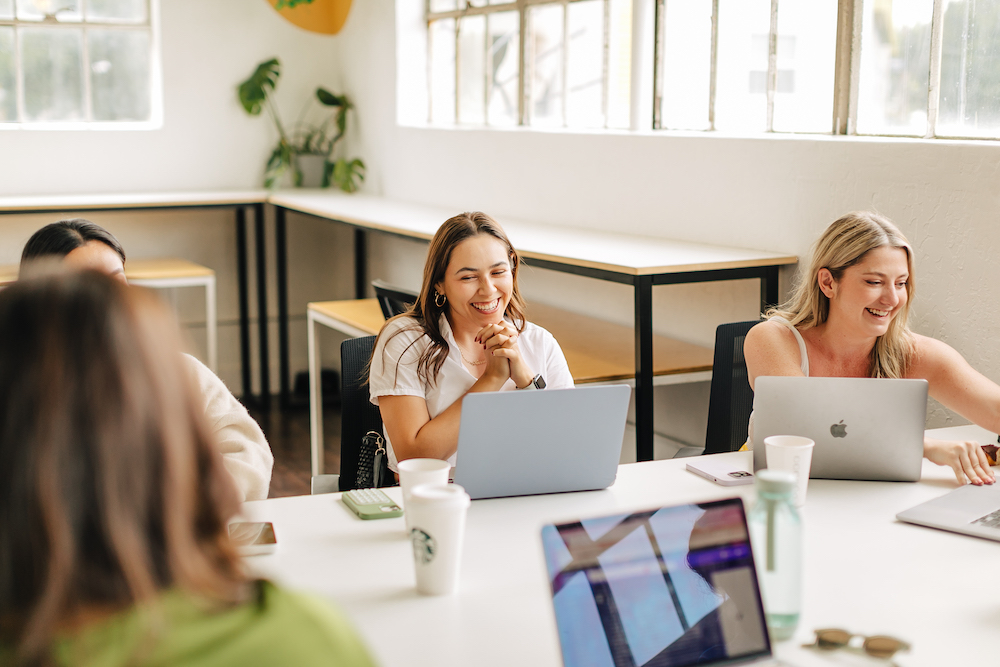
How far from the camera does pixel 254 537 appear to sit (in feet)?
4.72

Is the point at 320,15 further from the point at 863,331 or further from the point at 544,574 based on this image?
the point at 544,574

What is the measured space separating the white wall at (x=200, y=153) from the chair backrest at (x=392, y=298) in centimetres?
278

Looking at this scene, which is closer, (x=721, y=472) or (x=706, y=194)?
(x=721, y=472)

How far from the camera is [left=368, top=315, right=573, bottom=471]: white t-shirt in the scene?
2.04m

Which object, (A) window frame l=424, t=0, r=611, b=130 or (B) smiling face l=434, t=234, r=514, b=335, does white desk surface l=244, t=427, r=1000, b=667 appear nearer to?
(B) smiling face l=434, t=234, r=514, b=335

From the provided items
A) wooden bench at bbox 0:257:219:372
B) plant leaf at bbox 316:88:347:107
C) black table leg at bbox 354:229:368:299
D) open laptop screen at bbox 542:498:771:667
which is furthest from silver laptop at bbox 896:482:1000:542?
plant leaf at bbox 316:88:347:107

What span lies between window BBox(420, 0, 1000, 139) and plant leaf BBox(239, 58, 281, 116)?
1.28m

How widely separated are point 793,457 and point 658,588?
59 cm

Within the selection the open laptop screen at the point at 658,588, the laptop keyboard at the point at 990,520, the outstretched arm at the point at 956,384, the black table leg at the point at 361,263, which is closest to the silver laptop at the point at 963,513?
the laptop keyboard at the point at 990,520

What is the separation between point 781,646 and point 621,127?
9.03 feet

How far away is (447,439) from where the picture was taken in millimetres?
1976

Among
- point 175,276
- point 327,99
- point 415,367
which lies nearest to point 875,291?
point 415,367

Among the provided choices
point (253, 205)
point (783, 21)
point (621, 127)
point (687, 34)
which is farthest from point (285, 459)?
point (783, 21)

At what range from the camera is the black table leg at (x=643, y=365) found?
2686 mm
